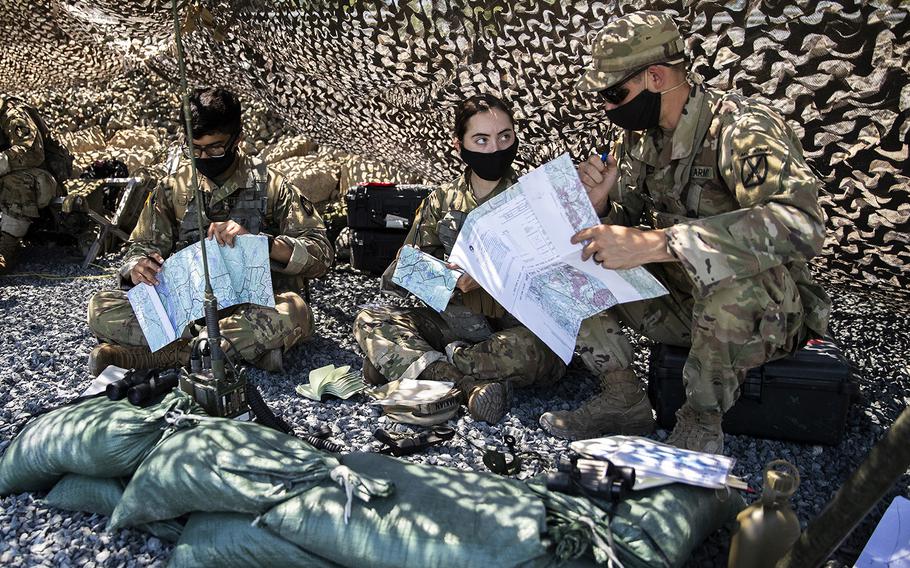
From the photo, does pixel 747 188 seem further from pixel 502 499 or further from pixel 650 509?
pixel 502 499

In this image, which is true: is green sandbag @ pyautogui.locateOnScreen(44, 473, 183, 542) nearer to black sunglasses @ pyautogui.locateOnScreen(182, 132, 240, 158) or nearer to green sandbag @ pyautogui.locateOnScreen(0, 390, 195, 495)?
green sandbag @ pyautogui.locateOnScreen(0, 390, 195, 495)

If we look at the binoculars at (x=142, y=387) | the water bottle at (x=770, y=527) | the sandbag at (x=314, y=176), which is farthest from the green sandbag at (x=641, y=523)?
the sandbag at (x=314, y=176)

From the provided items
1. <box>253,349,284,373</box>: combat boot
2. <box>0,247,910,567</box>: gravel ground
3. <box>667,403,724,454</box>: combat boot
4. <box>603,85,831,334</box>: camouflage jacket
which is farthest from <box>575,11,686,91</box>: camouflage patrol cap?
<box>253,349,284,373</box>: combat boot

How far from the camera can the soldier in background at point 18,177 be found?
18.2ft

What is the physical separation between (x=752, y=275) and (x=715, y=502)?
0.79 metres

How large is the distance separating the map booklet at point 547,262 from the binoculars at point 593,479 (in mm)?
692

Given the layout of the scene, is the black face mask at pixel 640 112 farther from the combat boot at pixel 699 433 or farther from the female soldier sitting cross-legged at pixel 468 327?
the combat boot at pixel 699 433

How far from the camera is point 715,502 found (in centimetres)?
188

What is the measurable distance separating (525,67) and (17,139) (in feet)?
12.8

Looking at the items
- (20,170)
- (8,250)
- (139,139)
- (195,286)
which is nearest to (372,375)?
(195,286)

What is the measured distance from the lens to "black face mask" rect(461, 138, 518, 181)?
3.06m

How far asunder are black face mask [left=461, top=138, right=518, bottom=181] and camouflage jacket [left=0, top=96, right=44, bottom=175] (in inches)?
159

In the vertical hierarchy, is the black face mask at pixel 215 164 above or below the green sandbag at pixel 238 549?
above

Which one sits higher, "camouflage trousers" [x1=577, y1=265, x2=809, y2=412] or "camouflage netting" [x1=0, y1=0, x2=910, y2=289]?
"camouflage netting" [x1=0, y1=0, x2=910, y2=289]
